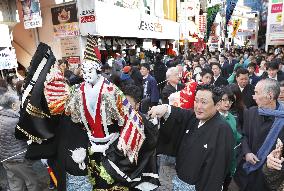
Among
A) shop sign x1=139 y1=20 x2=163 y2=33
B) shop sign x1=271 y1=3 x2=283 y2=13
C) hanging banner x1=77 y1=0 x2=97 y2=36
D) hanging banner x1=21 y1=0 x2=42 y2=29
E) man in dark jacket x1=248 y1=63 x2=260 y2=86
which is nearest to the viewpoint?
man in dark jacket x1=248 y1=63 x2=260 y2=86

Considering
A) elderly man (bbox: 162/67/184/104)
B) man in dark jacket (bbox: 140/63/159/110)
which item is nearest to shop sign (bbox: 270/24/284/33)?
man in dark jacket (bbox: 140/63/159/110)

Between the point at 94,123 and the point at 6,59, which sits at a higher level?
the point at 6,59

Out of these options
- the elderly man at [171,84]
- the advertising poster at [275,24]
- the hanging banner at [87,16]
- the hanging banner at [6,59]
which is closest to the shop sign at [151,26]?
the hanging banner at [87,16]

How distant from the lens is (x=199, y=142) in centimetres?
258

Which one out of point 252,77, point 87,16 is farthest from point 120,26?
point 252,77

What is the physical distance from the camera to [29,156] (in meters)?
2.90

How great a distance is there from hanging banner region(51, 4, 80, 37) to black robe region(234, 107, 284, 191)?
1040 cm

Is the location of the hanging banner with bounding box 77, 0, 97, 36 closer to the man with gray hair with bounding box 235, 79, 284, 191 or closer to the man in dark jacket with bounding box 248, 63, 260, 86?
the man in dark jacket with bounding box 248, 63, 260, 86

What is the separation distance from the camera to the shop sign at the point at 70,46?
12363mm

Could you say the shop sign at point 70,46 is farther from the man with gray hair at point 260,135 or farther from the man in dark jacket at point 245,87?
the man with gray hair at point 260,135

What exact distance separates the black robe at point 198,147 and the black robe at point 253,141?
39 centimetres

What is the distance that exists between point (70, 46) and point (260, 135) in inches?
436

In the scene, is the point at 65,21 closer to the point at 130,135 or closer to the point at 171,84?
the point at 171,84

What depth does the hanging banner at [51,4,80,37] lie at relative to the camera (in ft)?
39.8
